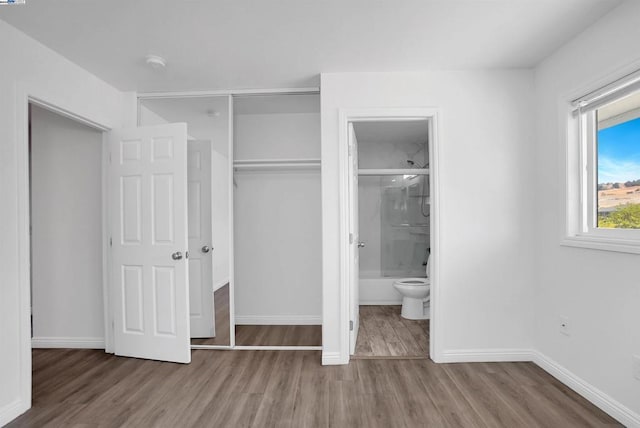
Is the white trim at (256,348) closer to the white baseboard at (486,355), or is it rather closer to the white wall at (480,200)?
the white wall at (480,200)

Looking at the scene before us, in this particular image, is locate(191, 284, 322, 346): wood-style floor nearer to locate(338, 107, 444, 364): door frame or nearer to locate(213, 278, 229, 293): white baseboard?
locate(213, 278, 229, 293): white baseboard

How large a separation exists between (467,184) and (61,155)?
3615 mm

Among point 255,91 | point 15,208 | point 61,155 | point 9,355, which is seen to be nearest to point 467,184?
point 255,91

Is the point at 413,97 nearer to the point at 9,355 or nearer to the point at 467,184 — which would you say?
the point at 467,184

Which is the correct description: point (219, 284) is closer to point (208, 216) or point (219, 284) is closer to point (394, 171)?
point (208, 216)

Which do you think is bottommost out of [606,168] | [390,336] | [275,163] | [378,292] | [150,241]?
[390,336]

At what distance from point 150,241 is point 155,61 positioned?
1422 mm

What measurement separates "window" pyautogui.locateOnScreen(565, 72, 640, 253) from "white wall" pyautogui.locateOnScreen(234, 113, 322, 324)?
2.29 m

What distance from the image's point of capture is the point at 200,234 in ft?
10.3

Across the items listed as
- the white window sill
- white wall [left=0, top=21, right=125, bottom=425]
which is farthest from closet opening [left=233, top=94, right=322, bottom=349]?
the white window sill

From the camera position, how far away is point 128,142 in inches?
118

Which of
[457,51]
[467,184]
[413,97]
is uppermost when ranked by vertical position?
[457,51]

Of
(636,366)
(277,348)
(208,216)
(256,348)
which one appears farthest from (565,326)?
(208,216)

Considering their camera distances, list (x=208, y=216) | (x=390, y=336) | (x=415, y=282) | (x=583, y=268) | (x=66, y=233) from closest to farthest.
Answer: (x=583, y=268) < (x=208, y=216) < (x=66, y=233) < (x=390, y=336) < (x=415, y=282)
